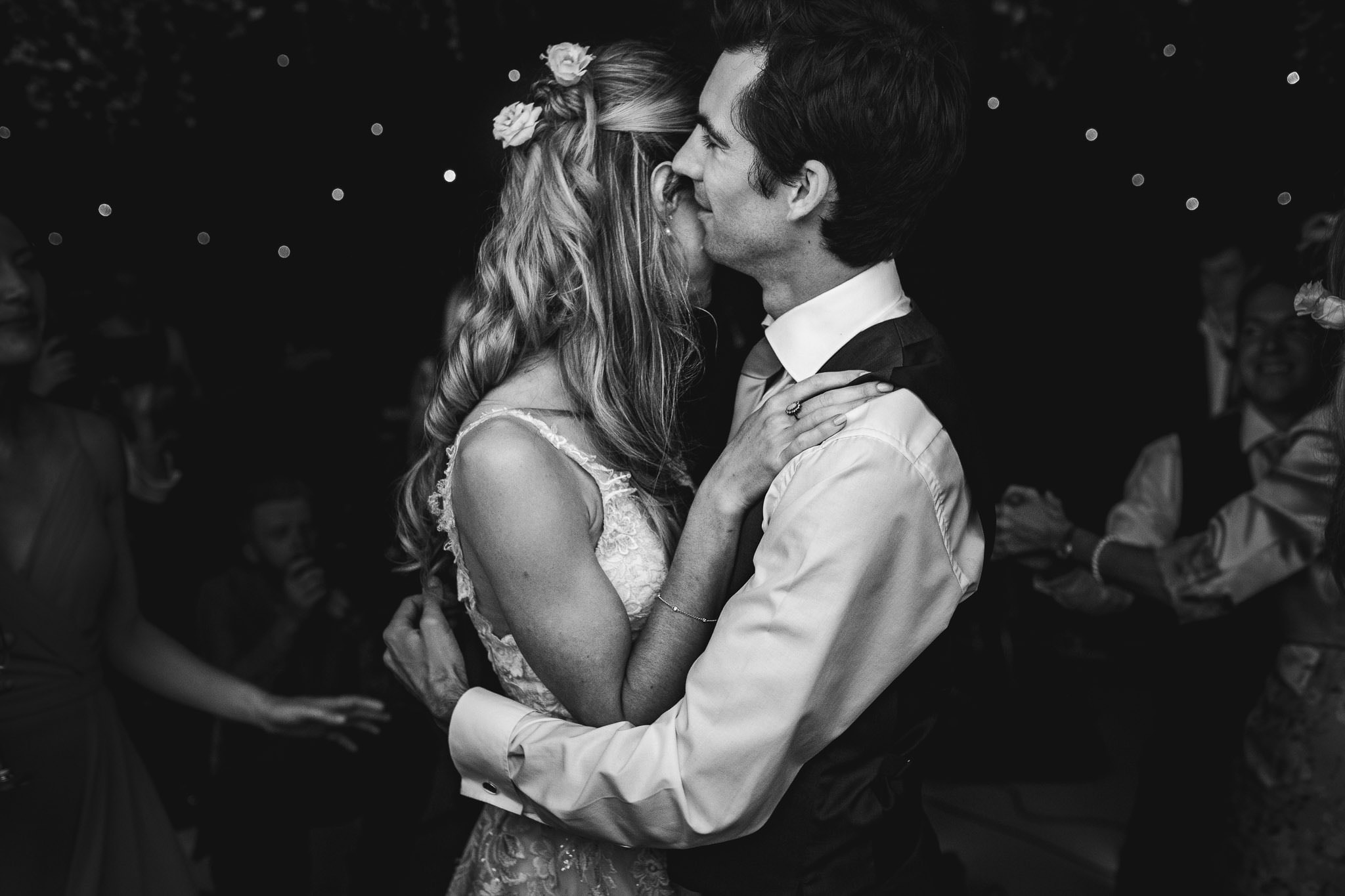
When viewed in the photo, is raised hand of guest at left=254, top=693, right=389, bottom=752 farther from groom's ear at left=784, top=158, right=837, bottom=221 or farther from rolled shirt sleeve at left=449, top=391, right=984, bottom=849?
groom's ear at left=784, top=158, right=837, bottom=221

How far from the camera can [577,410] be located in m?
1.73

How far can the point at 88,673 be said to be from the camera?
2215 millimetres

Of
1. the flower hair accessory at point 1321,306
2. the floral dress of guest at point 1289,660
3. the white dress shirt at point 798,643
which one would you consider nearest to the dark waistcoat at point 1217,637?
the floral dress of guest at point 1289,660

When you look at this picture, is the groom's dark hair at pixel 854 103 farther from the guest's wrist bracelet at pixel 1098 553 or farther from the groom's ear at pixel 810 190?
the guest's wrist bracelet at pixel 1098 553

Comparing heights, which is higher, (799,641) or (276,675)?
(799,641)

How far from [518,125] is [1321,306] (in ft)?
3.88

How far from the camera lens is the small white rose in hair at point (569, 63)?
172 cm

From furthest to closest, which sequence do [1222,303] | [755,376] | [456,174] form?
[456,174], [1222,303], [755,376]

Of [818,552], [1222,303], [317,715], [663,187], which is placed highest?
[663,187]

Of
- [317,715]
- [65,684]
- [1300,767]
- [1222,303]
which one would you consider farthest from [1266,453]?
[65,684]

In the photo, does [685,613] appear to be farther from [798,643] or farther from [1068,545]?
[1068,545]

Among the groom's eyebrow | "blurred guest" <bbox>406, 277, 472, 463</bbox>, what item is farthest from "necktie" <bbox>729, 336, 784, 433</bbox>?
"blurred guest" <bbox>406, 277, 472, 463</bbox>

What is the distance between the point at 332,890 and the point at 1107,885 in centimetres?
239

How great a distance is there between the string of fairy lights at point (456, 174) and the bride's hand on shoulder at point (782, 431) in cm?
288
